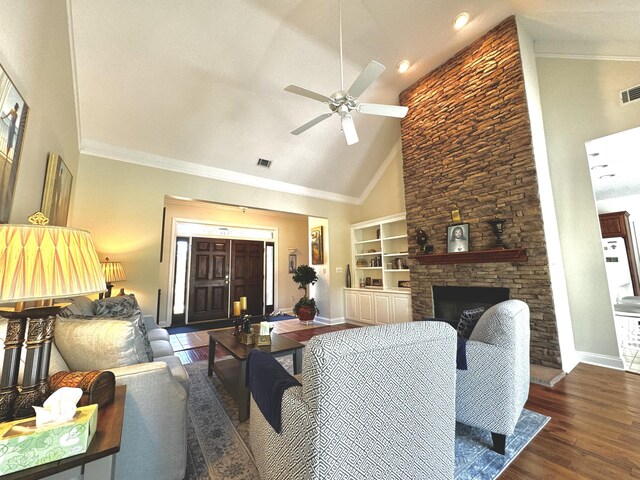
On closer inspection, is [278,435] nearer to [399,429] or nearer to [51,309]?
[399,429]

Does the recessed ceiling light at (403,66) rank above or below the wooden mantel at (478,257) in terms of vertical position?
above

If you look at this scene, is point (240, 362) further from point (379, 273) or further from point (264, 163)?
point (379, 273)

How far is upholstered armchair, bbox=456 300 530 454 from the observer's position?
1.58 meters

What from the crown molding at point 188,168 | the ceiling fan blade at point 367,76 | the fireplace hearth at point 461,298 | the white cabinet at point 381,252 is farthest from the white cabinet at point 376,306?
the ceiling fan blade at point 367,76

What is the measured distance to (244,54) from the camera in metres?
A: 3.28

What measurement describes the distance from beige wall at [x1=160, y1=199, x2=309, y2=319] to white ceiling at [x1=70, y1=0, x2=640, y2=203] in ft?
6.95

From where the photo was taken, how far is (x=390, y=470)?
952mm

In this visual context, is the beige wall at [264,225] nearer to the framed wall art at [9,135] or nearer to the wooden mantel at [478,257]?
the wooden mantel at [478,257]

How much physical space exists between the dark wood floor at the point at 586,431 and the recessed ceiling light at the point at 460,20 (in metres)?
4.42

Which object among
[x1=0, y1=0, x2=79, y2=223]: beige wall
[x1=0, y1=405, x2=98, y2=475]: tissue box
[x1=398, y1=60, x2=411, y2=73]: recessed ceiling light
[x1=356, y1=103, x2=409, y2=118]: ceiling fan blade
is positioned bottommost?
[x1=0, y1=405, x2=98, y2=475]: tissue box

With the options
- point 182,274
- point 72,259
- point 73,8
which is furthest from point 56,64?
point 182,274

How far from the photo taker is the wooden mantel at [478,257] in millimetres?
3120

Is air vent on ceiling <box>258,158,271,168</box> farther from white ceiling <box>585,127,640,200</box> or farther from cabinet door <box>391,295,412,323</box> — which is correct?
white ceiling <box>585,127,640,200</box>

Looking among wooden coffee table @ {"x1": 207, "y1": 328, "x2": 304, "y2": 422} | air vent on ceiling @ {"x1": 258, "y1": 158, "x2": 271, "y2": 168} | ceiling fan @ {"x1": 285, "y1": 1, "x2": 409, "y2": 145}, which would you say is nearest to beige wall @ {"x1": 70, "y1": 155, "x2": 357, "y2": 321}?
air vent on ceiling @ {"x1": 258, "y1": 158, "x2": 271, "y2": 168}
